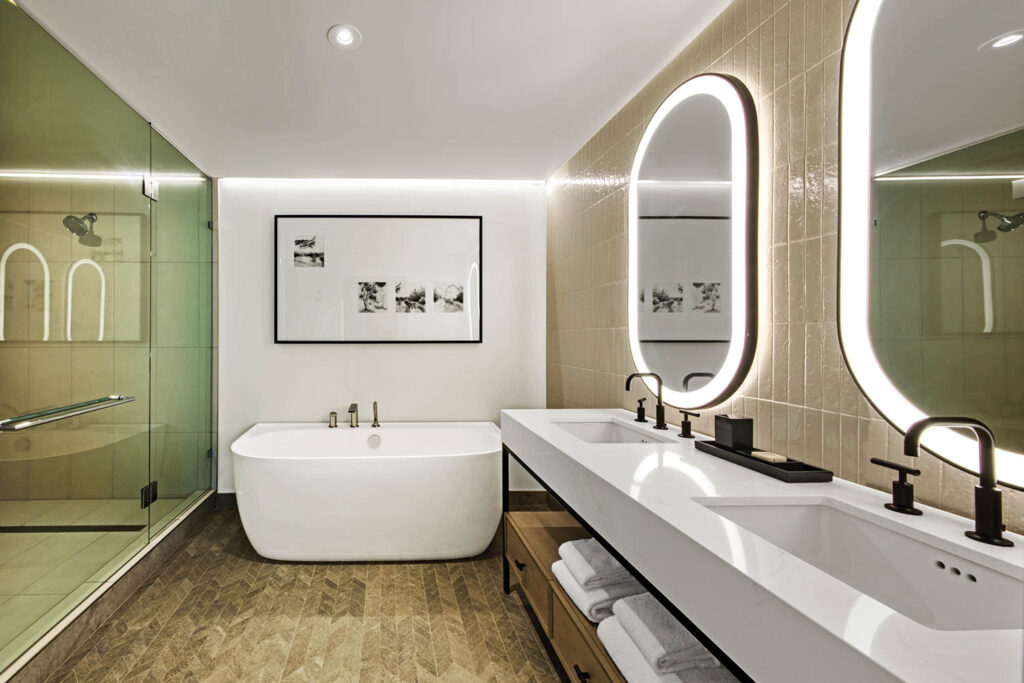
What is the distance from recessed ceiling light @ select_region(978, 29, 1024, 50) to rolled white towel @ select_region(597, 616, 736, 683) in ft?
4.48

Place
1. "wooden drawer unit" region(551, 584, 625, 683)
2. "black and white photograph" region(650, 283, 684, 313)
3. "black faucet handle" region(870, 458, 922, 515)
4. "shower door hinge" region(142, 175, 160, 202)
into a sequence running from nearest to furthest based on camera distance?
"black faucet handle" region(870, 458, 922, 515)
"wooden drawer unit" region(551, 584, 625, 683)
"black and white photograph" region(650, 283, 684, 313)
"shower door hinge" region(142, 175, 160, 202)

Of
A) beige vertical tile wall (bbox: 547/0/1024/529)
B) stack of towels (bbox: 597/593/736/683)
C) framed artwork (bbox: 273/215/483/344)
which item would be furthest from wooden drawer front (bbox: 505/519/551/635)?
framed artwork (bbox: 273/215/483/344)

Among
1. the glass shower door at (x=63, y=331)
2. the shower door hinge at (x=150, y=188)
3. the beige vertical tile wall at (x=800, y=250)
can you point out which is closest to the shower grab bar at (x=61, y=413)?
the glass shower door at (x=63, y=331)

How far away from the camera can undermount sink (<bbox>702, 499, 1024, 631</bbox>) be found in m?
0.87

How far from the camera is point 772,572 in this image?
819 mm

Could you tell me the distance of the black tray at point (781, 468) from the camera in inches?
52.7

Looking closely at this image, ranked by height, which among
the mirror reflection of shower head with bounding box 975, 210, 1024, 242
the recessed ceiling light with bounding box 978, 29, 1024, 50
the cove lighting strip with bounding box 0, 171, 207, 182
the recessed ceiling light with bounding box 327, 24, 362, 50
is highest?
the recessed ceiling light with bounding box 327, 24, 362, 50

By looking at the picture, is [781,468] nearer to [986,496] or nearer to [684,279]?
[986,496]

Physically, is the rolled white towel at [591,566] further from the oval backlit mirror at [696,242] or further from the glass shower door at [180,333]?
the glass shower door at [180,333]

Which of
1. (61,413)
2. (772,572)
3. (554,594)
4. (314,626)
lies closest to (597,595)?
(554,594)

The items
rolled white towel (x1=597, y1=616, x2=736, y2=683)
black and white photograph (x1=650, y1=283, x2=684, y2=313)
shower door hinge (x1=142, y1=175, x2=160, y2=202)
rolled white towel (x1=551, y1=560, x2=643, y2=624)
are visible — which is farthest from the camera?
shower door hinge (x1=142, y1=175, x2=160, y2=202)

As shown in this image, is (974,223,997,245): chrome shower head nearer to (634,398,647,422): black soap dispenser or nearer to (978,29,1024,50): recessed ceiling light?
(978,29,1024,50): recessed ceiling light

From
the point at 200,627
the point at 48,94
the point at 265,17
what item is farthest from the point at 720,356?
the point at 48,94

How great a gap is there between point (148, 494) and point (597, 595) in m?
2.40
